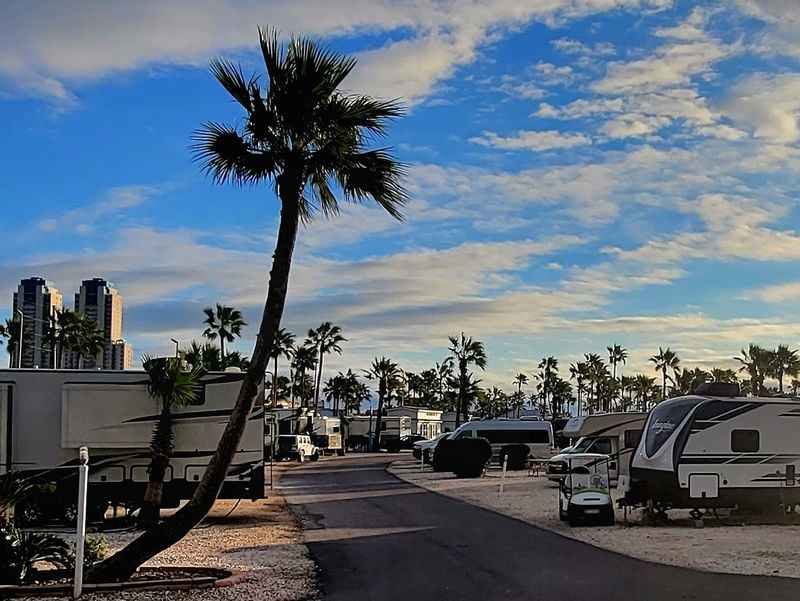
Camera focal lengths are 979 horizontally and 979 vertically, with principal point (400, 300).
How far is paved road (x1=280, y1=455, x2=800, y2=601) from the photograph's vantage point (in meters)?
11.8

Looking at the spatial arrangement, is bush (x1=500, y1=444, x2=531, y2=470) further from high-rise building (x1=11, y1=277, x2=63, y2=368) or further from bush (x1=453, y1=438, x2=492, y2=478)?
high-rise building (x1=11, y1=277, x2=63, y2=368)

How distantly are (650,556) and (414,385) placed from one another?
383 ft

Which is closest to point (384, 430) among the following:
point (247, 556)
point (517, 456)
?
point (517, 456)

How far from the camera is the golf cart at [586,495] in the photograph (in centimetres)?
1995

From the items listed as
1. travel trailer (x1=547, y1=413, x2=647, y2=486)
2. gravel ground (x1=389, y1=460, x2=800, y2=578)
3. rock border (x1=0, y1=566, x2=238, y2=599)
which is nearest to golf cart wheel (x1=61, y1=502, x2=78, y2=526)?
rock border (x1=0, y1=566, x2=238, y2=599)

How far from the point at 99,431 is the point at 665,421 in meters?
12.3

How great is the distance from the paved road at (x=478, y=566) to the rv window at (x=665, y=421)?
3.63 metres

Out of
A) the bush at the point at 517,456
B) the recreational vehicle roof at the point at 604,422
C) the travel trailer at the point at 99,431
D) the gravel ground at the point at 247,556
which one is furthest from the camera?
the bush at the point at 517,456

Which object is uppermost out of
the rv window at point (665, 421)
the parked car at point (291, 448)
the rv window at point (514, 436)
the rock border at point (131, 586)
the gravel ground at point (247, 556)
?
the rv window at point (665, 421)

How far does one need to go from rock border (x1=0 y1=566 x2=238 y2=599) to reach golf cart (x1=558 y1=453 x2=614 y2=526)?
350 inches

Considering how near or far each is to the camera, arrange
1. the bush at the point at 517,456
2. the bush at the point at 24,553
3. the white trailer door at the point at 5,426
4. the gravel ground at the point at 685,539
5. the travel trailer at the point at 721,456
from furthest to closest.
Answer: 1. the bush at the point at 517,456
2. the travel trailer at the point at 721,456
3. the white trailer door at the point at 5,426
4. the gravel ground at the point at 685,539
5. the bush at the point at 24,553

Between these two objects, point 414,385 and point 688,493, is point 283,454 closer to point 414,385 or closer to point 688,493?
point 688,493

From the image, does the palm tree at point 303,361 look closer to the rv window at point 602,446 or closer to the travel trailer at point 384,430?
the travel trailer at point 384,430

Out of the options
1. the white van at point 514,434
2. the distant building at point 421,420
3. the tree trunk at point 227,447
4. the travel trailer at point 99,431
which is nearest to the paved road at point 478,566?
the tree trunk at point 227,447
